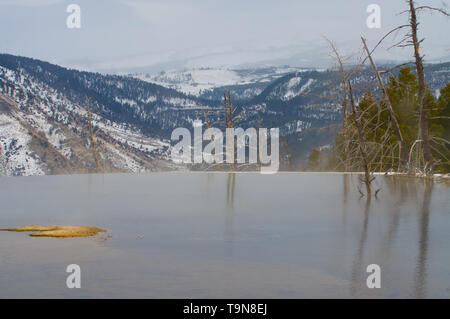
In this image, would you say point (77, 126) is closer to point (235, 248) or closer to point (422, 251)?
point (235, 248)

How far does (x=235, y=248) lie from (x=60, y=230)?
3.08 meters

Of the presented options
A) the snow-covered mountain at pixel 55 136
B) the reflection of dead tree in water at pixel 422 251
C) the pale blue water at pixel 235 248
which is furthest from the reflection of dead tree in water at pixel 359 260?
the snow-covered mountain at pixel 55 136

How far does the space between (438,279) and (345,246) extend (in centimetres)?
209

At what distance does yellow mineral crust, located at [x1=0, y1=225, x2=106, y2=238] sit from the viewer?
361 inches

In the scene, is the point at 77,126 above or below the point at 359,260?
above

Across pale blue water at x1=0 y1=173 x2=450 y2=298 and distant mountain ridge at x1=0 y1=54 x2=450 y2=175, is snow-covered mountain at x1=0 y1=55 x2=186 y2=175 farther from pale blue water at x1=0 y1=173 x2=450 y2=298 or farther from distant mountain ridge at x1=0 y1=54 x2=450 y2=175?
pale blue water at x1=0 y1=173 x2=450 y2=298

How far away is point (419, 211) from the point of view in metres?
12.0

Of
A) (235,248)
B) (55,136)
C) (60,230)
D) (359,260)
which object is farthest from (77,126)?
(359,260)

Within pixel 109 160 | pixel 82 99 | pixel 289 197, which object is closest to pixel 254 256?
pixel 289 197

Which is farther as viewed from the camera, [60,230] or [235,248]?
[60,230]

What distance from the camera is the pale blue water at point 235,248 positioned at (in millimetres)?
5926

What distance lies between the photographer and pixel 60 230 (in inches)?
372

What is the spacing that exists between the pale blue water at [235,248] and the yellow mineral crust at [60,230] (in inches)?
12.3

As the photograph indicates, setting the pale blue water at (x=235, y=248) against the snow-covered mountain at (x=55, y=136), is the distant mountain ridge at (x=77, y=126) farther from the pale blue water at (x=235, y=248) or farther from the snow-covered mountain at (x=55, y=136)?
the pale blue water at (x=235, y=248)
